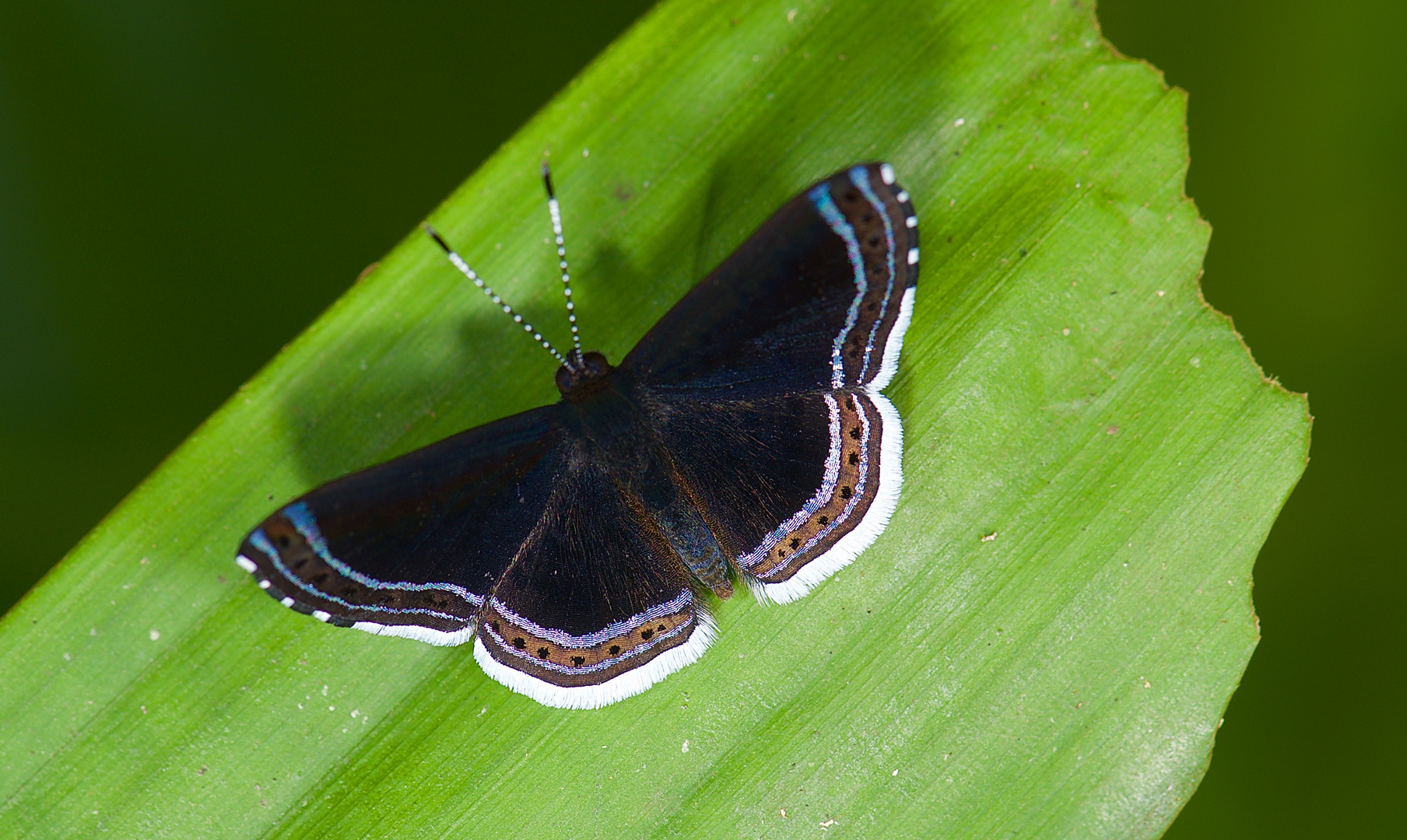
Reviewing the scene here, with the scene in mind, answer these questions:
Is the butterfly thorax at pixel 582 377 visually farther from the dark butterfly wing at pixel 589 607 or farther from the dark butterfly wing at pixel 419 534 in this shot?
the dark butterfly wing at pixel 589 607

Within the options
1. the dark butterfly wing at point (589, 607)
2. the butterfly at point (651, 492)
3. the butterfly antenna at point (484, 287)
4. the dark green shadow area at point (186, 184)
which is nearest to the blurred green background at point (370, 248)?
the dark green shadow area at point (186, 184)

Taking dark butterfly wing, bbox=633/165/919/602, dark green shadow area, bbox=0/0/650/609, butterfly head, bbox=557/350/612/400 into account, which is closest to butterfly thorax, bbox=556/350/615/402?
butterfly head, bbox=557/350/612/400

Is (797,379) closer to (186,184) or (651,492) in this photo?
(651,492)

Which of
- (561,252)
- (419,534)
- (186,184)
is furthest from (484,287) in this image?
(186,184)

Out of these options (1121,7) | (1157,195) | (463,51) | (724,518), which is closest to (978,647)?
(724,518)

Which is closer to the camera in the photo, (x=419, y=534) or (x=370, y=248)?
(x=419, y=534)
